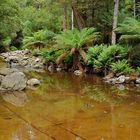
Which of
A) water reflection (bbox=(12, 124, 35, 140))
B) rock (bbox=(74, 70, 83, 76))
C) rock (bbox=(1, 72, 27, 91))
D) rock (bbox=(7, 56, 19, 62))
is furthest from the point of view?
rock (bbox=(7, 56, 19, 62))

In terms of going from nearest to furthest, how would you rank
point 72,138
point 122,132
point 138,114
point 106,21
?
point 72,138 → point 122,132 → point 138,114 → point 106,21

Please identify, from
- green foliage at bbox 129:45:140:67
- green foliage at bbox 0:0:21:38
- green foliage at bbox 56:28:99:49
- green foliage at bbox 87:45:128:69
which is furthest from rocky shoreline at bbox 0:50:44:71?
green foliage at bbox 129:45:140:67

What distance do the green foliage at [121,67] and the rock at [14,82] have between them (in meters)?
4.18

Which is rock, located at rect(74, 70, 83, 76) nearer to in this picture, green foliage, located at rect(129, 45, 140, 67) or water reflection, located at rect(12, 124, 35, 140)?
green foliage, located at rect(129, 45, 140, 67)

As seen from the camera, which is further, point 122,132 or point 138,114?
point 138,114

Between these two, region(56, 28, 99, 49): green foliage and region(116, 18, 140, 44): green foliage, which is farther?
region(56, 28, 99, 49): green foliage

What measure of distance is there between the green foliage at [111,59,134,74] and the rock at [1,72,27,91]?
4178 millimetres

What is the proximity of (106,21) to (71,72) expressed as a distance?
3650 millimetres

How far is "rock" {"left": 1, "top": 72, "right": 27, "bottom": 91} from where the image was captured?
11633 mm

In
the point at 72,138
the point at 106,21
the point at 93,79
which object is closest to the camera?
the point at 72,138

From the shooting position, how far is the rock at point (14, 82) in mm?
11633

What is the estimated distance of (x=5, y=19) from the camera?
16.9 meters

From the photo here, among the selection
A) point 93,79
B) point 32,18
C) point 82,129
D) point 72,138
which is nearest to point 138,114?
point 82,129

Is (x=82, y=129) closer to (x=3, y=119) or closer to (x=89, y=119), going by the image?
(x=89, y=119)
